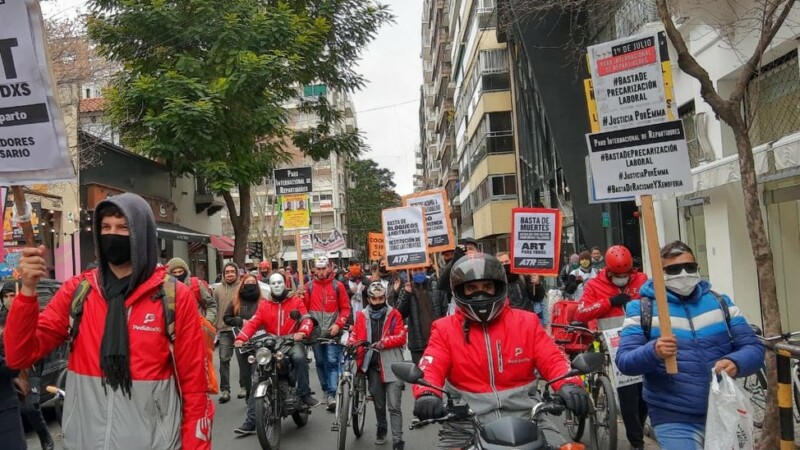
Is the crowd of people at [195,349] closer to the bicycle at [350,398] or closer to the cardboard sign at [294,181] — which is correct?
the bicycle at [350,398]

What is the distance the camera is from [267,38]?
21500mm

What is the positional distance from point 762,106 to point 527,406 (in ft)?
32.0

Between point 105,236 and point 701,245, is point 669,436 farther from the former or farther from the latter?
point 701,245

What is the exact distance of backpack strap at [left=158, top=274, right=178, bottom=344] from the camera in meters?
3.21

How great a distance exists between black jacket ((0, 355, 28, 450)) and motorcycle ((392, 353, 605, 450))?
85.6 inches

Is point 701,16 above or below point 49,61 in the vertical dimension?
above

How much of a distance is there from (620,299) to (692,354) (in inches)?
106

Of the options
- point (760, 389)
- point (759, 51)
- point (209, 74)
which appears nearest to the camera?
point (759, 51)

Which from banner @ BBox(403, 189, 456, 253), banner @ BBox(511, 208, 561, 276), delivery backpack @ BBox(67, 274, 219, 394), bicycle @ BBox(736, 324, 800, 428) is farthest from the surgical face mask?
banner @ BBox(403, 189, 456, 253)

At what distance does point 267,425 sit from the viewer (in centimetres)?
788

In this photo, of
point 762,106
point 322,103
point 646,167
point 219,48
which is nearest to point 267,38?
point 219,48

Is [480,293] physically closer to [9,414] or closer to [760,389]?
[9,414]

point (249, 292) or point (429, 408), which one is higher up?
point (249, 292)

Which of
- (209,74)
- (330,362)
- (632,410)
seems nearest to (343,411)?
(330,362)
